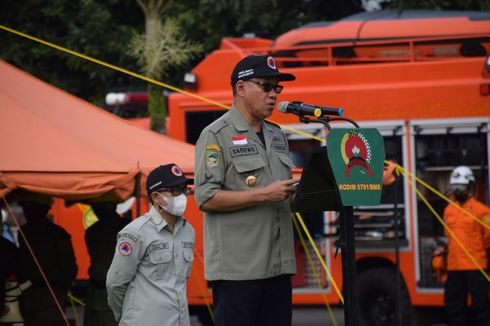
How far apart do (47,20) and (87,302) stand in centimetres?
1236

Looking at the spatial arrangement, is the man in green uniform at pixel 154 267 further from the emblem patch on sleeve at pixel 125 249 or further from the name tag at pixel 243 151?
the name tag at pixel 243 151

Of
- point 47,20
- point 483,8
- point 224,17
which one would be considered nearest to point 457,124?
point 483,8

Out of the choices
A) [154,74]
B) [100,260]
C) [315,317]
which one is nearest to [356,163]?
[100,260]

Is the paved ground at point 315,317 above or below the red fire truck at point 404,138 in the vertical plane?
below

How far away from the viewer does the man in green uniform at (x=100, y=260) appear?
31.4 feet

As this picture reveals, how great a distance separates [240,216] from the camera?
18.4 feet

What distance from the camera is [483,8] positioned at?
58.2 ft

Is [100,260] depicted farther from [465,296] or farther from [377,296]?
[465,296]

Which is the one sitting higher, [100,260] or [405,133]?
[405,133]

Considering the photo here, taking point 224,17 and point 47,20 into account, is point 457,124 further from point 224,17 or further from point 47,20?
point 47,20

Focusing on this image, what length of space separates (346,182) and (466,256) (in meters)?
6.13

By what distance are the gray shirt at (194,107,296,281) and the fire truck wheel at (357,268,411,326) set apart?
6.52m

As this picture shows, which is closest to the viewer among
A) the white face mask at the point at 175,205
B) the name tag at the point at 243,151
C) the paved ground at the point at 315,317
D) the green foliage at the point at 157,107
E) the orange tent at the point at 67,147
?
the name tag at the point at 243,151

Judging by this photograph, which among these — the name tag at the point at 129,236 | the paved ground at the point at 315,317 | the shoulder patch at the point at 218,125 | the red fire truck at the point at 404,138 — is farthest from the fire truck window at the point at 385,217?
the shoulder patch at the point at 218,125
